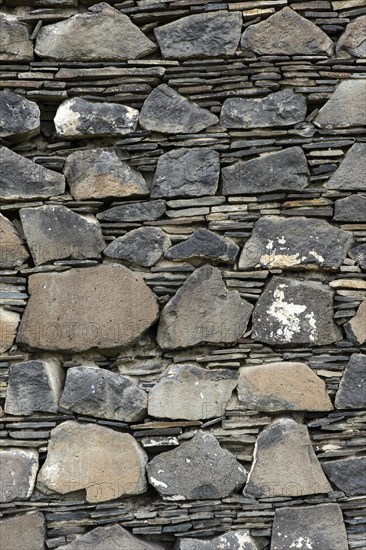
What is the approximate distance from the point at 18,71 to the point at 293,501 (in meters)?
2.16

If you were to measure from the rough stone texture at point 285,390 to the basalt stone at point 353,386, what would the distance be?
6 centimetres

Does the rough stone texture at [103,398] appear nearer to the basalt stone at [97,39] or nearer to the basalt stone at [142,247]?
the basalt stone at [142,247]

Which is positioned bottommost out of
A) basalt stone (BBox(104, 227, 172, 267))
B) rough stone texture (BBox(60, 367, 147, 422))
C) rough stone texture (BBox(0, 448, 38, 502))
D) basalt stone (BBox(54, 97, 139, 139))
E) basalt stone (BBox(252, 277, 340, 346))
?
rough stone texture (BBox(0, 448, 38, 502))

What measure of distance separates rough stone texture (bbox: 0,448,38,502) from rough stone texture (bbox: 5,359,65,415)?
0.20 m

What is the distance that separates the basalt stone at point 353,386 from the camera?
2549 millimetres

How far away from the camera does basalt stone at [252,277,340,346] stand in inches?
101

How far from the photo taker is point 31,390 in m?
2.57

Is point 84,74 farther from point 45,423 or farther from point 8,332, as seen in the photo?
point 45,423

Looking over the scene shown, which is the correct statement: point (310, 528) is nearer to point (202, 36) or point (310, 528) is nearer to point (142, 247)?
point (142, 247)

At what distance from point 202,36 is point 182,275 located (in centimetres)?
103

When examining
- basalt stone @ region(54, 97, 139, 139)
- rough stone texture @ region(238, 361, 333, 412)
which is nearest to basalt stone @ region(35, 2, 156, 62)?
basalt stone @ region(54, 97, 139, 139)

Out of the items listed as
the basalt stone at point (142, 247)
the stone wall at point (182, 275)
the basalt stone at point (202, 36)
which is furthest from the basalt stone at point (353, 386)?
the basalt stone at point (202, 36)

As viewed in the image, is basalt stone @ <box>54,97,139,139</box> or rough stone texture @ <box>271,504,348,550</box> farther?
basalt stone @ <box>54,97,139,139</box>

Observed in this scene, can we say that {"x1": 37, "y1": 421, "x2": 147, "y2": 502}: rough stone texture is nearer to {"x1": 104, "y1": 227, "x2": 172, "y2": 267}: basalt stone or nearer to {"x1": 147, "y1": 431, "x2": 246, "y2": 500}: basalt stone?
{"x1": 147, "y1": 431, "x2": 246, "y2": 500}: basalt stone
